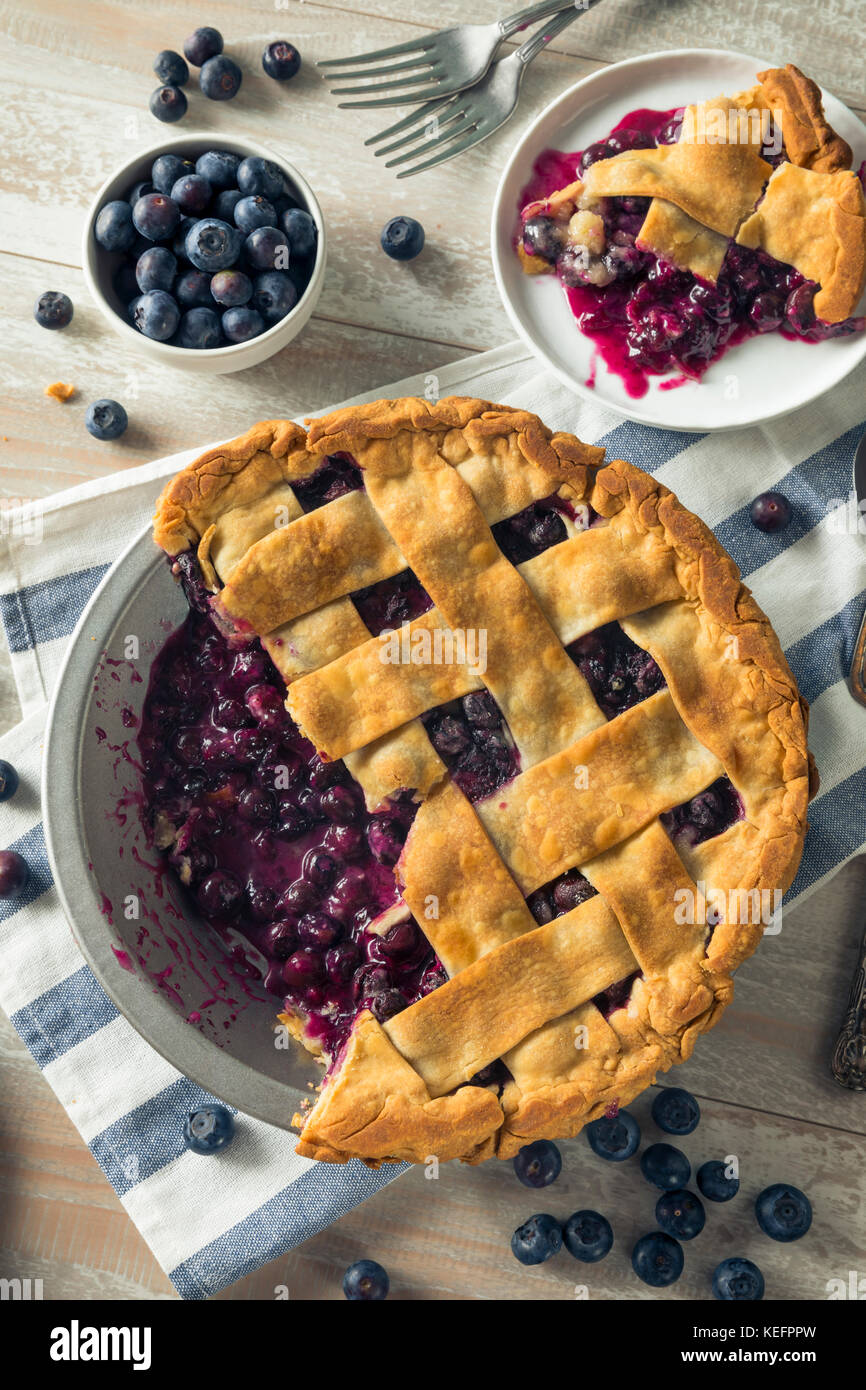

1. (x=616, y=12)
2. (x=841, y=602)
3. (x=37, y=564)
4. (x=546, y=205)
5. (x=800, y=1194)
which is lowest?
(x=800, y=1194)

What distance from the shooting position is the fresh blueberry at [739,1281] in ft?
7.75

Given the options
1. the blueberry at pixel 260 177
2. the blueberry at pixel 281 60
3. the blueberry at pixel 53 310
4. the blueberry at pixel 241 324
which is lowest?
the blueberry at pixel 241 324

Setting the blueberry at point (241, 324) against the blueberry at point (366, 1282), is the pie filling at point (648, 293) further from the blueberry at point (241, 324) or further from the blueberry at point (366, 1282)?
the blueberry at point (366, 1282)

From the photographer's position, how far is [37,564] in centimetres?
238

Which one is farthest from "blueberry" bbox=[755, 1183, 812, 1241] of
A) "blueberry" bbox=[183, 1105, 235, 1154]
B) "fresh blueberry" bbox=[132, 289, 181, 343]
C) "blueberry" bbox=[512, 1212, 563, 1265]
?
"fresh blueberry" bbox=[132, 289, 181, 343]

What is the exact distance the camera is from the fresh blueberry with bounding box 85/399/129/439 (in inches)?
93.8

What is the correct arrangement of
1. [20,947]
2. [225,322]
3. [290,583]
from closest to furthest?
[290,583], [225,322], [20,947]

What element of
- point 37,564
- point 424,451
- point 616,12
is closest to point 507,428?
point 424,451

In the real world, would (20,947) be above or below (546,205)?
below

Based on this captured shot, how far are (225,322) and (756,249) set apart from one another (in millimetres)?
1116

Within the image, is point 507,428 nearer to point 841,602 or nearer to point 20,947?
point 841,602

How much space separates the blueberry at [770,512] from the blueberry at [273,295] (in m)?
1.07

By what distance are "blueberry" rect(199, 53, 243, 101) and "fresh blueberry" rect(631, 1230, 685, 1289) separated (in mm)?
2749

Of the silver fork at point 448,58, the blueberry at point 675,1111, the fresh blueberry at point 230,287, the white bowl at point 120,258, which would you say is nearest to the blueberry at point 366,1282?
the blueberry at point 675,1111
